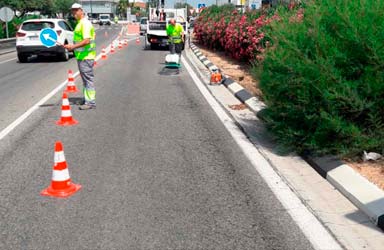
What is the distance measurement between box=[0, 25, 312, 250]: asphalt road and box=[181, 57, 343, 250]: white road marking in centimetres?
8

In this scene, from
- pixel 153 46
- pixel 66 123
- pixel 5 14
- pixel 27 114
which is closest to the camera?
pixel 66 123

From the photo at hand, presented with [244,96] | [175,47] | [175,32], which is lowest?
[244,96]

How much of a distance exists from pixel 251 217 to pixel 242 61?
14393 millimetres

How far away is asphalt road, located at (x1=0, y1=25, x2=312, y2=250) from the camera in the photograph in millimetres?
3881

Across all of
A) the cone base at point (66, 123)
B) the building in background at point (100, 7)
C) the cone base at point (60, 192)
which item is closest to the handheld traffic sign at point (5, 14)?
the cone base at point (66, 123)

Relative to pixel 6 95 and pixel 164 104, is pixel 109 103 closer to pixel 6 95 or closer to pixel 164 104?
pixel 164 104

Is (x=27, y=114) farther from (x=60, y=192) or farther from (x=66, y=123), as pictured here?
(x=60, y=192)

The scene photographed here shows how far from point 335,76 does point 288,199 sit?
67.8 inches

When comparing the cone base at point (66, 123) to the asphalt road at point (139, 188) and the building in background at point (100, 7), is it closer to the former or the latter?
the asphalt road at point (139, 188)

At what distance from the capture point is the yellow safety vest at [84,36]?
8766 mm

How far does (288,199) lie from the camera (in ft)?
15.4

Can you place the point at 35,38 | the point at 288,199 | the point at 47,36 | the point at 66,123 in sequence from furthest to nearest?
1. the point at 35,38
2. the point at 47,36
3. the point at 66,123
4. the point at 288,199

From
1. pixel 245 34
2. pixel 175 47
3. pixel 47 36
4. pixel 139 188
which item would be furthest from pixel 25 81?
pixel 139 188

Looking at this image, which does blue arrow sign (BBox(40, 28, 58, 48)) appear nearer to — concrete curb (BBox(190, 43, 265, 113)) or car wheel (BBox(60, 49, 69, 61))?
concrete curb (BBox(190, 43, 265, 113))
